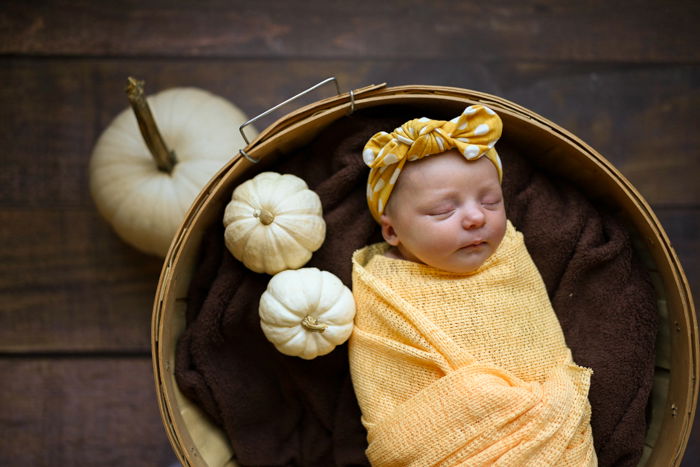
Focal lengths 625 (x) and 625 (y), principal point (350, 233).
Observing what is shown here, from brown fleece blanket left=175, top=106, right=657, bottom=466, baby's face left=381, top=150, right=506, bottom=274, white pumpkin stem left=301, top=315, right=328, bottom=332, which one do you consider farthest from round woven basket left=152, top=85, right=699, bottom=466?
white pumpkin stem left=301, top=315, right=328, bottom=332

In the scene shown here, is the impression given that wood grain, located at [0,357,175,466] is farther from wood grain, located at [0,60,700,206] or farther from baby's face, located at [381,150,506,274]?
baby's face, located at [381,150,506,274]

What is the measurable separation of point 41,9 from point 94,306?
2.52ft

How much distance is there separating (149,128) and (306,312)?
1.59ft

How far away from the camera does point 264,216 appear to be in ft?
3.81

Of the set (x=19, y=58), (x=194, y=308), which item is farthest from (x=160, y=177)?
(x=19, y=58)

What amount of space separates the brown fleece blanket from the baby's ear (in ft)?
0.25

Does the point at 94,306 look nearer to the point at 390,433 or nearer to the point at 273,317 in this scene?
the point at 273,317

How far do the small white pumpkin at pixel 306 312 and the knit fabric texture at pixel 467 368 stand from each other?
6cm

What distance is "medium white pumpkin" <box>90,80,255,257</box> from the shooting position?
1.35 m

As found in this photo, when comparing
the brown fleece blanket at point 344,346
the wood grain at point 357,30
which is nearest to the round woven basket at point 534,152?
the brown fleece blanket at point 344,346

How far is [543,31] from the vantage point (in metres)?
1.60

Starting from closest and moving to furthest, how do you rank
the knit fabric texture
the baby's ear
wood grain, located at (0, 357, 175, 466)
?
the knit fabric texture → the baby's ear → wood grain, located at (0, 357, 175, 466)

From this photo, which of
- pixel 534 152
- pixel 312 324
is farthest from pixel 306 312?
pixel 534 152

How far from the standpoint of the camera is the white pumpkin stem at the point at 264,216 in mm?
1162
